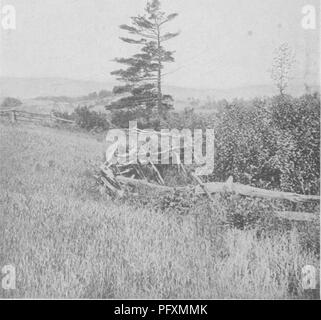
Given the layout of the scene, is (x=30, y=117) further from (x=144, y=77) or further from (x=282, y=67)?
(x=282, y=67)

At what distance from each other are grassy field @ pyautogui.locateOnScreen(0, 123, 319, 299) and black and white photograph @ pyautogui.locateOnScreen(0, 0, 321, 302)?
20 mm

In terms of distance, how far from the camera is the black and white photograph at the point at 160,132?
21.6ft

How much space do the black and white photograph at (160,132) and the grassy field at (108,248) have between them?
0.02 meters

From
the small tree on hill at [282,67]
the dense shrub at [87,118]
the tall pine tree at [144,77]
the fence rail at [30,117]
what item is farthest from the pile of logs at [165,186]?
the small tree on hill at [282,67]

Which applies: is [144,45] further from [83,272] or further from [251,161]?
[83,272]

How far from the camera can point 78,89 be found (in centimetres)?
744

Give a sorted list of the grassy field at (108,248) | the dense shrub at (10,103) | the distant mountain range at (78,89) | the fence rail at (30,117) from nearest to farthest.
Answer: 1. the grassy field at (108,248)
2. the distant mountain range at (78,89)
3. the dense shrub at (10,103)
4. the fence rail at (30,117)

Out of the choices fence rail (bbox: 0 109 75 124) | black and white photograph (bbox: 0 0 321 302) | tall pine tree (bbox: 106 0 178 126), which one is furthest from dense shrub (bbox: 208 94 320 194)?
fence rail (bbox: 0 109 75 124)

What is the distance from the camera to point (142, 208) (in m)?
7.02

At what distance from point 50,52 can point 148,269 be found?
10.2 feet

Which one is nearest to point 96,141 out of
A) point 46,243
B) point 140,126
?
point 140,126

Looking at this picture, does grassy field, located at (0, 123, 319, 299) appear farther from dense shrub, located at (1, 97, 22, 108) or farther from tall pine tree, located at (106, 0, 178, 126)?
tall pine tree, located at (106, 0, 178, 126)

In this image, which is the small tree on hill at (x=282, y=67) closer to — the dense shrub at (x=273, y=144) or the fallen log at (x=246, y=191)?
the dense shrub at (x=273, y=144)

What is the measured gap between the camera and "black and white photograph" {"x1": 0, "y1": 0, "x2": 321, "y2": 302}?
21.6ft
